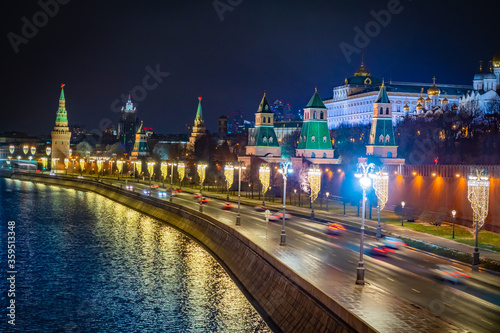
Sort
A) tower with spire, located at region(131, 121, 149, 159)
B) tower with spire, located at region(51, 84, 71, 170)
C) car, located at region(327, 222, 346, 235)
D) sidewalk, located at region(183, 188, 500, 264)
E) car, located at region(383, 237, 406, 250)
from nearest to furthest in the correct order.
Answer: sidewalk, located at region(183, 188, 500, 264), car, located at region(383, 237, 406, 250), car, located at region(327, 222, 346, 235), tower with spire, located at region(131, 121, 149, 159), tower with spire, located at region(51, 84, 71, 170)

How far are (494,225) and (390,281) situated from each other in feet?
63.9

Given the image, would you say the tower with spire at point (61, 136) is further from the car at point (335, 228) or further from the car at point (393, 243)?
the car at point (393, 243)

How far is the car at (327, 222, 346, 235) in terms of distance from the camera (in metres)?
40.8

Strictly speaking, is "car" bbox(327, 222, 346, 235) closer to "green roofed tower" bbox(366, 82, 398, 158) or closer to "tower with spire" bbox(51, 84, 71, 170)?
"green roofed tower" bbox(366, 82, 398, 158)

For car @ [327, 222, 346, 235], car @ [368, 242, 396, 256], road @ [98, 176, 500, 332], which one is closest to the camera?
road @ [98, 176, 500, 332]

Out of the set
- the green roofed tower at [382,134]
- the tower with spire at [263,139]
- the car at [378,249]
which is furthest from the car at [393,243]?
the tower with spire at [263,139]

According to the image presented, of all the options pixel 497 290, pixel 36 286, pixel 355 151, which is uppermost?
pixel 355 151

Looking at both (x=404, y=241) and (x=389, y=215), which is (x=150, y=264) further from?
(x=389, y=215)

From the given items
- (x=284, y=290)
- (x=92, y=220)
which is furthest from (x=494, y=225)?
(x=92, y=220)

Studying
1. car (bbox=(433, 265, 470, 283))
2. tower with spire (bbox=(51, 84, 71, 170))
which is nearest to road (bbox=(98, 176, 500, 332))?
car (bbox=(433, 265, 470, 283))

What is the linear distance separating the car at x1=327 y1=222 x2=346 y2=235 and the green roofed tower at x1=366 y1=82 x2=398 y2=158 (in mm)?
39667

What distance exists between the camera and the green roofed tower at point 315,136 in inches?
3578

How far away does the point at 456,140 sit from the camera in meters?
89.4

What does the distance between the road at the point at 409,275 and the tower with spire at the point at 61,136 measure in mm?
151907
